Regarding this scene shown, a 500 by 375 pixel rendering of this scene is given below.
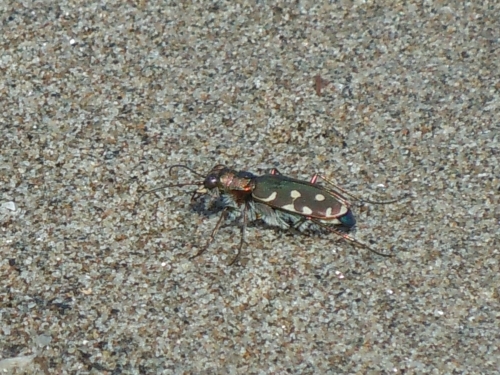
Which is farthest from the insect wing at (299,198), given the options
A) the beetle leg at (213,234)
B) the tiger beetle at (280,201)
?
the beetle leg at (213,234)

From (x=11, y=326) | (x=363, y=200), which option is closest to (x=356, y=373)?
(x=363, y=200)

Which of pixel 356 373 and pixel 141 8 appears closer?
pixel 356 373

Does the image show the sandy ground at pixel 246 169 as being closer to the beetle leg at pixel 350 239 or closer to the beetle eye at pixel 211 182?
the beetle leg at pixel 350 239

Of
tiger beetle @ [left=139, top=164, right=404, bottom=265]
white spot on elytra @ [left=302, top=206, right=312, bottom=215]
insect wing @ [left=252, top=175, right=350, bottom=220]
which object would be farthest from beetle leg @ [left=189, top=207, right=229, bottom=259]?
white spot on elytra @ [left=302, top=206, right=312, bottom=215]

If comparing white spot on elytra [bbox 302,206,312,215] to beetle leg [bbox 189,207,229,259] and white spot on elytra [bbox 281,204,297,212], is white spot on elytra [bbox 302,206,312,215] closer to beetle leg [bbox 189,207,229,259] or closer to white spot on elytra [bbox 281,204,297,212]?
white spot on elytra [bbox 281,204,297,212]

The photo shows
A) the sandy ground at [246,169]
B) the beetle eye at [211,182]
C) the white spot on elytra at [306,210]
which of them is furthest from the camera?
the beetle eye at [211,182]

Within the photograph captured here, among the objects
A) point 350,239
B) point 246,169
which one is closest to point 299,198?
point 350,239

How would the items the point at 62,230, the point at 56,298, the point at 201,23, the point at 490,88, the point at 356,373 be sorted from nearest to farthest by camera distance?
the point at 356,373, the point at 56,298, the point at 62,230, the point at 490,88, the point at 201,23

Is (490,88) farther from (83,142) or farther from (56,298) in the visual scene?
(56,298)
